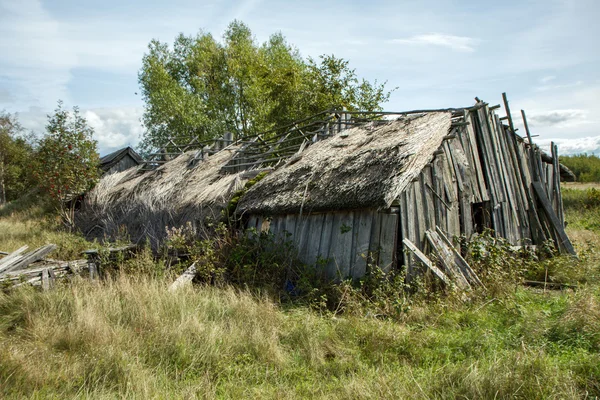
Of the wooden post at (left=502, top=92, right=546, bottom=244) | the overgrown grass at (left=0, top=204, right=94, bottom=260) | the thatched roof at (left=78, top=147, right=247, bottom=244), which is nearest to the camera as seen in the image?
the wooden post at (left=502, top=92, right=546, bottom=244)

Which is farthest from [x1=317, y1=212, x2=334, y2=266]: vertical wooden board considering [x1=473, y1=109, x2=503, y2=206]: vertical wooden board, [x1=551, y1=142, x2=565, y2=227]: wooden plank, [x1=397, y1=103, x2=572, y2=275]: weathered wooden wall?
[x1=551, y1=142, x2=565, y2=227]: wooden plank

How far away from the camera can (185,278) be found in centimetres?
785

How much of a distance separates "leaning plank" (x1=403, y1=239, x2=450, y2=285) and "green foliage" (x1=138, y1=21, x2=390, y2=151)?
18.5m

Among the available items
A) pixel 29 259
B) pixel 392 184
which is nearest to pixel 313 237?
pixel 392 184

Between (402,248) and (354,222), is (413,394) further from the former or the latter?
(354,222)

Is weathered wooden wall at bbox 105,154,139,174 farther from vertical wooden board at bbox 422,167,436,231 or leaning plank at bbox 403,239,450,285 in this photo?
leaning plank at bbox 403,239,450,285

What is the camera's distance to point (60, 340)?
198 inches

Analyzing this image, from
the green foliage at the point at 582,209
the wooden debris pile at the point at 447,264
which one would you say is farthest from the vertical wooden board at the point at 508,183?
the green foliage at the point at 582,209

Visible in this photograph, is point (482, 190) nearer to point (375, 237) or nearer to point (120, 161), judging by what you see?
point (375, 237)

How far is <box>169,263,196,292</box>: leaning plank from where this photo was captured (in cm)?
715

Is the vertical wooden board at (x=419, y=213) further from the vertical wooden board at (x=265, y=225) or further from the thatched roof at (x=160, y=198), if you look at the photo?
the thatched roof at (x=160, y=198)

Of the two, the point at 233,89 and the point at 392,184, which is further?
the point at 233,89

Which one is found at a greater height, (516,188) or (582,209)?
(516,188)

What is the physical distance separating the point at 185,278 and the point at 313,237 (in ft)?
7.78
